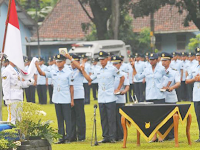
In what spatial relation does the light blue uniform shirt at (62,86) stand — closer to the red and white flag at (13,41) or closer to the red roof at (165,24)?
the red and white flag at (13,41)

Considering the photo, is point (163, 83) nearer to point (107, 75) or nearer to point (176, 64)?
point (107, 75)

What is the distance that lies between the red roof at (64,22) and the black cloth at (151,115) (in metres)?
44.8

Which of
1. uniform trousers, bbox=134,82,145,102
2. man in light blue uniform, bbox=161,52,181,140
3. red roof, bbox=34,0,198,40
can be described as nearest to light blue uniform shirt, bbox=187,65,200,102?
man in light blue uniform, bbox=161,52,181,140

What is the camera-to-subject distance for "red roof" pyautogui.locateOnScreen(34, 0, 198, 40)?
59.3 m

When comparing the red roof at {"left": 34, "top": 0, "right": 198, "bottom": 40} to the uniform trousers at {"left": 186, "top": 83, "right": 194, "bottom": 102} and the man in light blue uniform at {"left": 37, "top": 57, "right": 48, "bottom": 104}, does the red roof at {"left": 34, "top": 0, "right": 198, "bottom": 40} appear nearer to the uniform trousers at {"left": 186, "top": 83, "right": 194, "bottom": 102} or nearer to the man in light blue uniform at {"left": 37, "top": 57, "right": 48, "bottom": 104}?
the man in light blue uniform at {"left": 37, "top": 57, "right": 48, "bottom": 104}

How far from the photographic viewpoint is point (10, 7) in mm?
13664

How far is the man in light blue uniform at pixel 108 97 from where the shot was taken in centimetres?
1639

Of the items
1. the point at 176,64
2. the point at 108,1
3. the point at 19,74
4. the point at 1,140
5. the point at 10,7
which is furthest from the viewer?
the point at 108,1

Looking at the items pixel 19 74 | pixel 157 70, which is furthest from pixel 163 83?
pixel 19 74

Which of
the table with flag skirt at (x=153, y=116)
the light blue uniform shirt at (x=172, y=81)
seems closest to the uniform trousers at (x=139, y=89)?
the light blue uniform shirt at (x=172, y=81)

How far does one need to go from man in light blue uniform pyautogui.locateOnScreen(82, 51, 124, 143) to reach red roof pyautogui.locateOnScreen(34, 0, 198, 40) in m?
41.8

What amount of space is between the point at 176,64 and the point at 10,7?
19088 mm

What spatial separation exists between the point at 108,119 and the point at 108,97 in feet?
1.87

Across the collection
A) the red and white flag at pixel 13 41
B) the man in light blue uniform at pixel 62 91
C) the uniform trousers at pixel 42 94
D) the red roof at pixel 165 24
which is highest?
the red roof at pixel 165 24
